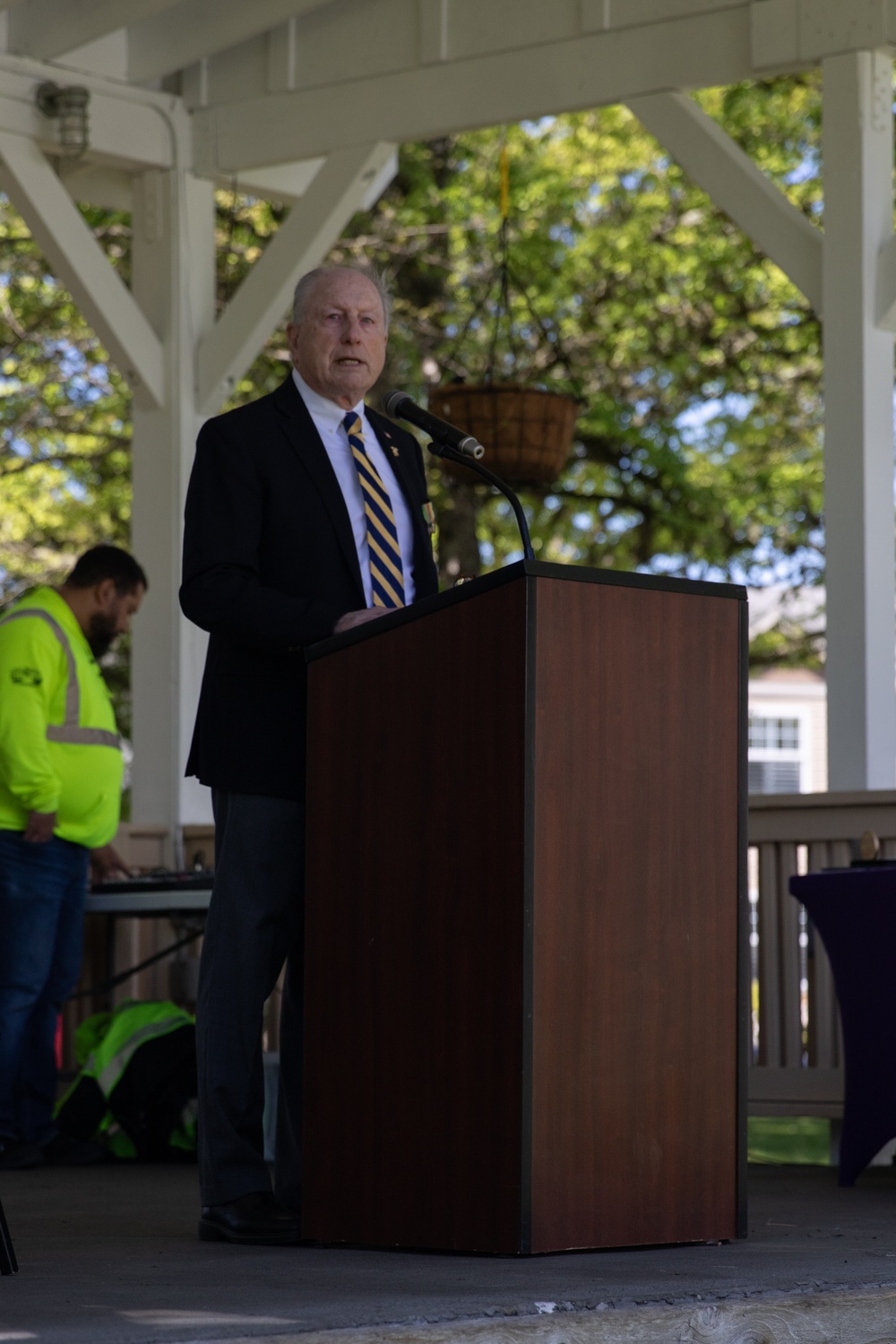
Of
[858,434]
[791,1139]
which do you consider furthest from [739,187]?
[791,1139]

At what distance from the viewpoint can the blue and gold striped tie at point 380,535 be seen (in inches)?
136

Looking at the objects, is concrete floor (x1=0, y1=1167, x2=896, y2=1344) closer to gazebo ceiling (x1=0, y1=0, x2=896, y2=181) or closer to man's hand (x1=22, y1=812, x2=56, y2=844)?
man's hand (x1=22, y1=812, x2=56, y2=844)

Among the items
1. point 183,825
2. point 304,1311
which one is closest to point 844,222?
point 183,825

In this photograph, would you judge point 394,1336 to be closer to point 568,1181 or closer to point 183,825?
point 568,1181

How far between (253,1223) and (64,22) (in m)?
4.65

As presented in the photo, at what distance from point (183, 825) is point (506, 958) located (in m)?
4.47

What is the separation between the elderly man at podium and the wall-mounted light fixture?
3547 millimetres

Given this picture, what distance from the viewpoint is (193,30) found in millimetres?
6930

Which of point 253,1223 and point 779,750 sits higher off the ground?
point 779,750

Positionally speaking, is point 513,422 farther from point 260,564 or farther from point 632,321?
point 632,321

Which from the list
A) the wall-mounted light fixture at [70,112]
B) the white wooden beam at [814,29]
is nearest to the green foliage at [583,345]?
the wall-mounted light fixture at [70,112]

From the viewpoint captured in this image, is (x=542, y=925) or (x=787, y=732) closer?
(x=542, y=925)

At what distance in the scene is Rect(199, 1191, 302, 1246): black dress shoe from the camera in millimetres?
3248

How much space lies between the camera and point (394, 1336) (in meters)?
2.24
